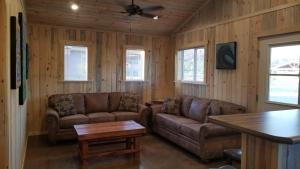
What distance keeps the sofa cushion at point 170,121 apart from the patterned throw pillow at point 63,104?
6.04 ft

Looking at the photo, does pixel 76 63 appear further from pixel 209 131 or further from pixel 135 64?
pixel 209 131

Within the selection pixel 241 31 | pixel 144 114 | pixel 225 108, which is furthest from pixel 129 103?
pixel 241 31

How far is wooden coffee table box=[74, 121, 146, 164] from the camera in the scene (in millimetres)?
3602

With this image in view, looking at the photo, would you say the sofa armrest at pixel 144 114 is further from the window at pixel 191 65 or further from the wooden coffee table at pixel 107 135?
the window at pixel 191 65

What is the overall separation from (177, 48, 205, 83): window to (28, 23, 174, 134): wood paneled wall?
1.33 ft

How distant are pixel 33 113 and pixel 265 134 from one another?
16.5 ft

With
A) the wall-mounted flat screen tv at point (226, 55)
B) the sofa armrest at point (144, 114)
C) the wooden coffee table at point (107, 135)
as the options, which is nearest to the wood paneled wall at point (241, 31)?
the wall-mounted flat screen tv at point (226, 55)

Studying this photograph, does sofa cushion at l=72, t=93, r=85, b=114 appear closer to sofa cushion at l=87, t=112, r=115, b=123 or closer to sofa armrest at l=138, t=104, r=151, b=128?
sofa cushion at l=87, t=112, r=115, b=123

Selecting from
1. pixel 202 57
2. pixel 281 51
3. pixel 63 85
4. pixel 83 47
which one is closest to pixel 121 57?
pixel 83 47

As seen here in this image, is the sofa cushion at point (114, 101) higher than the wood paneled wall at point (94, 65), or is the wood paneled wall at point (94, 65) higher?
the wood paneled wall at point (94, 65)

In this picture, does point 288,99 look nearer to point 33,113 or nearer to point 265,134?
point 265,134

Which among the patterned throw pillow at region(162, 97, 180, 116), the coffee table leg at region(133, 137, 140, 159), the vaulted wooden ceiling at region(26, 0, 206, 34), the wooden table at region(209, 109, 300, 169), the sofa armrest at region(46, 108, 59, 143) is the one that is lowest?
the coffee table leg at region(133, 137, 140, 159)

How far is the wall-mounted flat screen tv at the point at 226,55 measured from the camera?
15.2ft

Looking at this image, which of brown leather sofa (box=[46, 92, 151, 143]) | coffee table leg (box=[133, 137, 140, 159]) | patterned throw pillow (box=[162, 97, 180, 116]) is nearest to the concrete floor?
coffee table leg (box=[133, 137, 140, 159])
